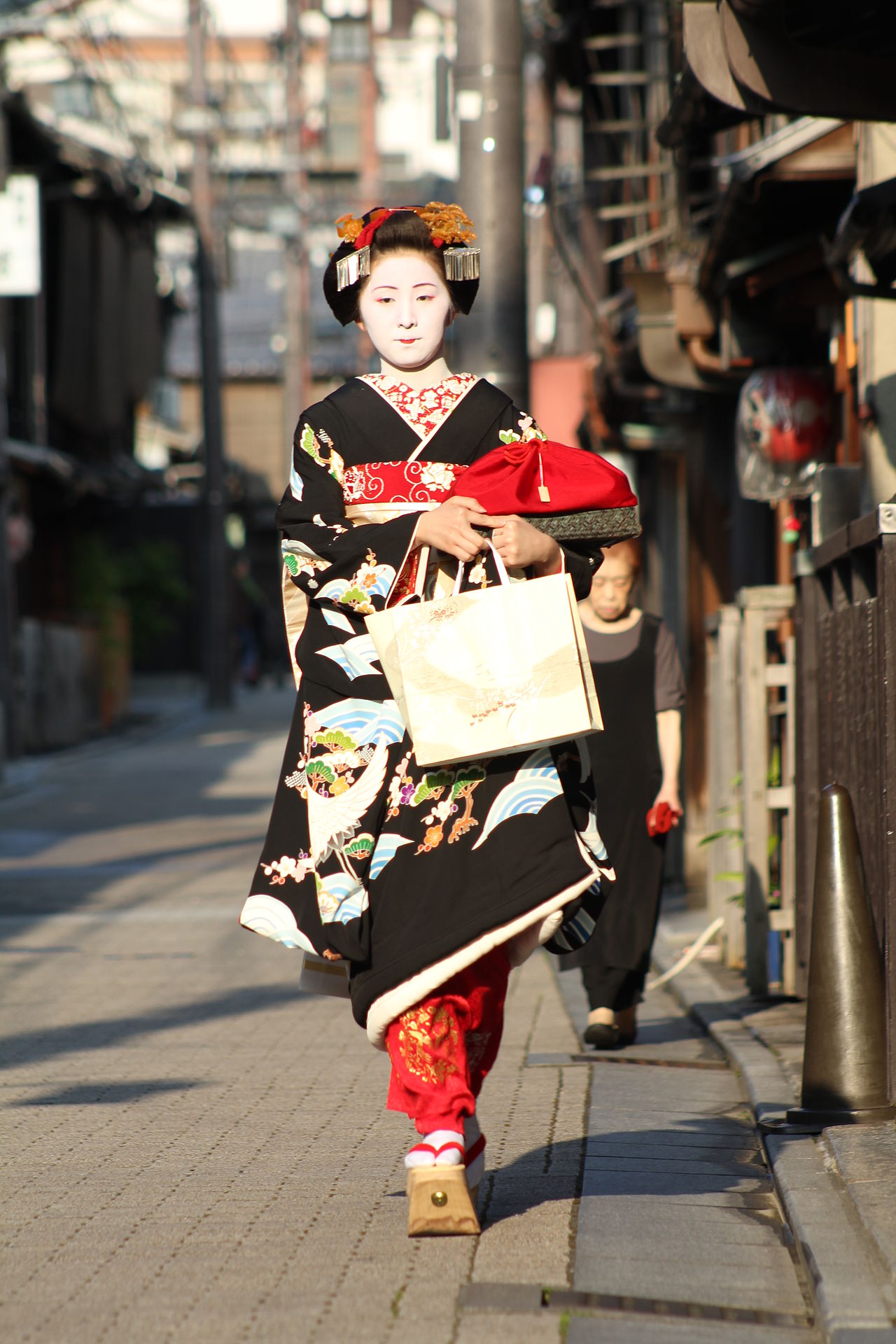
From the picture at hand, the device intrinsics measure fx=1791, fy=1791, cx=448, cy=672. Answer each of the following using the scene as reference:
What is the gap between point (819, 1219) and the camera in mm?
3762

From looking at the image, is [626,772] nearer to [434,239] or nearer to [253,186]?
[434,239]

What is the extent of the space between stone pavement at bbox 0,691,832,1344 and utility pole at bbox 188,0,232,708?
21049mm

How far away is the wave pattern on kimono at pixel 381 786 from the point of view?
12.1 ft

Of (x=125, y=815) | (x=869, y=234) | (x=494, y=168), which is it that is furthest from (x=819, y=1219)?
(x=125, y=815)

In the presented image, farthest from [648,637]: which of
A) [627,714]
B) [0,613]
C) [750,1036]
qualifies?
[0,613]

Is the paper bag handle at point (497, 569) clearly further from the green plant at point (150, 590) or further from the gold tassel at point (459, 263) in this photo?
the green plant at point (150, 590)

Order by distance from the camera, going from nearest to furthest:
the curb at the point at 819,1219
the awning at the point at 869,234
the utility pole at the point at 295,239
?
the curb at the point at 819,1219 → the awning at the point at 869,234 → the utility pole at the point at 295,239

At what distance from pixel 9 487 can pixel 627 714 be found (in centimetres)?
1361

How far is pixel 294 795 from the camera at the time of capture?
3848 millimetres

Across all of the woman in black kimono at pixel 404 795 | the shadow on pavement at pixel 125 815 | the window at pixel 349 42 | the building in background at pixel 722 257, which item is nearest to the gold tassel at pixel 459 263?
the woman in black kimono at pixel 404 795

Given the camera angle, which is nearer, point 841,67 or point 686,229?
point 841,67

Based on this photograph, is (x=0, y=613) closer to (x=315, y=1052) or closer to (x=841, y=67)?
(x=315, y=1052)

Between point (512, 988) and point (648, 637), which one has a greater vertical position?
point (648, 637)

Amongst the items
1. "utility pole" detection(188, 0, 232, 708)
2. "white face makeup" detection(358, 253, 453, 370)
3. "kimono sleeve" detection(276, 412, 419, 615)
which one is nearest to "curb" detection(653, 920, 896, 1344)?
"kimono sleeve" detection(276, 412, 419, 615)
